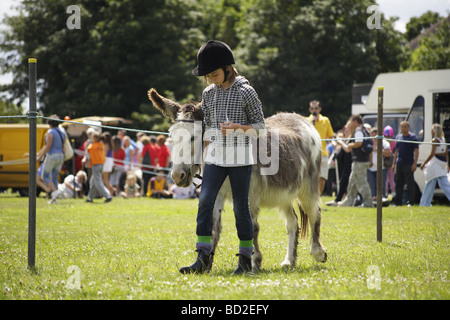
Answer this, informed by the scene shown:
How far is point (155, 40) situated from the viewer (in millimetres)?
39094

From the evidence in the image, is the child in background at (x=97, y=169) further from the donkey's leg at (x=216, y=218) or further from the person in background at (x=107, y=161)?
the donkey's leg at (x=216, y=218)

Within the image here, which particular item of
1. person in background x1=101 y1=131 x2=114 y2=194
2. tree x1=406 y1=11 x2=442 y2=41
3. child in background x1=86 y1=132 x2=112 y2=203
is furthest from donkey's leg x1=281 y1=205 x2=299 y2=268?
tree x1=406 y1=11 x2=442 y2=41

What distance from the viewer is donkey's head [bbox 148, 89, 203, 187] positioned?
579 cm

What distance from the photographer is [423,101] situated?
17453 millimetres

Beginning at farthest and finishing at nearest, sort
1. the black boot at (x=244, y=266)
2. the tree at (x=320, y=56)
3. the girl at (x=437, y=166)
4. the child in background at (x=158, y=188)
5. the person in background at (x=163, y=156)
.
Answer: the tree at (x=320, y=56)
the person in background at (x=163, y=156)
the child in background at (x=158, y=188)
the girl at (x=437, y=166)
the black boot at (x=244, y=266)

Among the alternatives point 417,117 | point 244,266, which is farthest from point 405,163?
point 244,266

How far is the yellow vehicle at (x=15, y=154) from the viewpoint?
792 inches

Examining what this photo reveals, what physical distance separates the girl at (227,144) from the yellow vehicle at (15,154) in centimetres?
1546

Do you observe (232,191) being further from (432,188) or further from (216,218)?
(432,188)

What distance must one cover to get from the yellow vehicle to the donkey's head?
49.0ft

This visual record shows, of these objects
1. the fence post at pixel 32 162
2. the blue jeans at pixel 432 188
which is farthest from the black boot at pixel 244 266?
the blue jeans at pixel 432 188

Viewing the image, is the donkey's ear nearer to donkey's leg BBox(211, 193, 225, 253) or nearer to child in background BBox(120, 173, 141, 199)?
donkey's leg BBox(211, 193, 225, 253)
